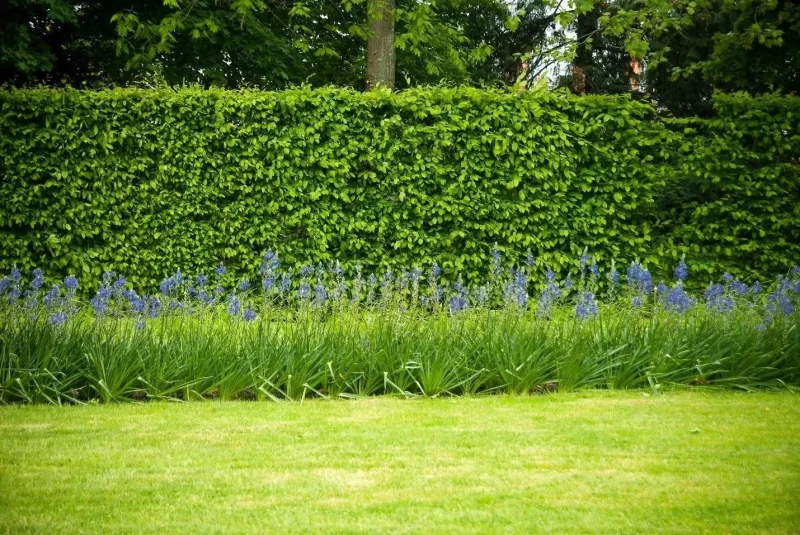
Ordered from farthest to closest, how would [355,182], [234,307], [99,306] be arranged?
[355,182] → [234,307] → [99,306]

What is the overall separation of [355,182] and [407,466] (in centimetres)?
677

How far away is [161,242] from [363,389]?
17.0ft

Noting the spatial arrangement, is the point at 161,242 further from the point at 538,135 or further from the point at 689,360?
the point at 689,360

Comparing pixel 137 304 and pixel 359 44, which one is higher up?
pixel 359 44

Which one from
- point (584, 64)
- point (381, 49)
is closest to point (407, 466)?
point (381, 49)

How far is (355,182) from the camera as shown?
429 inches

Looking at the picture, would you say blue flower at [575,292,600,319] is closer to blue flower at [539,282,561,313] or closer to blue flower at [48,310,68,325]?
blue flower at [539,282,561,313]

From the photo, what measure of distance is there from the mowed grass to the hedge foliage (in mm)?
4693

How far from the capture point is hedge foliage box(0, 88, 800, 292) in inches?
421

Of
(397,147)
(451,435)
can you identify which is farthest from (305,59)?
(451,435)

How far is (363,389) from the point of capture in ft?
21.3

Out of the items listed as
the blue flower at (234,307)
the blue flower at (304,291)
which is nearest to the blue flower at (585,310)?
the blue flower at (304,291)

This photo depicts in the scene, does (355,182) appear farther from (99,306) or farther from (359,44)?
(359,44)

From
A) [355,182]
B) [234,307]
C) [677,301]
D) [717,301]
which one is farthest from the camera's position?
[355,182]
